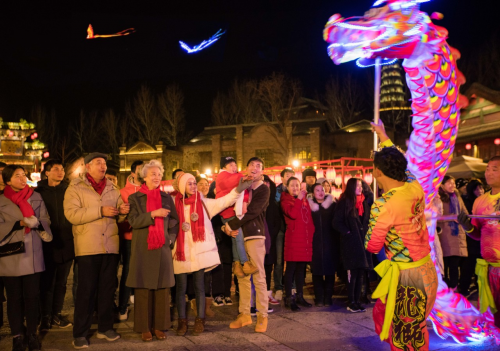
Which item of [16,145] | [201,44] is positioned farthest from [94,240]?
[16,145]

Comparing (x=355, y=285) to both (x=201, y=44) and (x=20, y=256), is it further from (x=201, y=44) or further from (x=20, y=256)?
(x=201, y=44)

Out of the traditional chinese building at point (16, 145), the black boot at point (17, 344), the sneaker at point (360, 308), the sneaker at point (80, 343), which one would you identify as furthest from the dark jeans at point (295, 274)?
the traditional chinese building at point (16, 145)

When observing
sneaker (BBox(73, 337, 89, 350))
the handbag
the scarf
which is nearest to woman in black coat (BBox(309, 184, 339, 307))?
the scarf

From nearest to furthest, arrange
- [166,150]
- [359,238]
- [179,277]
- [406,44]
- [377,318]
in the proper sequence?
[377,318] < [406,44] < [179,277] < [359,238] < [166,150]

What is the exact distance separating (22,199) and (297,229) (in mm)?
3726

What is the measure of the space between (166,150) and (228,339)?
35.3 m

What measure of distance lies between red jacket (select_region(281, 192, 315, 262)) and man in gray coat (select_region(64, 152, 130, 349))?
2.55m

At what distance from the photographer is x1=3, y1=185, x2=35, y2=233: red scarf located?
4.36 m

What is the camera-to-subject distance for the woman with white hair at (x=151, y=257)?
14.8 feet

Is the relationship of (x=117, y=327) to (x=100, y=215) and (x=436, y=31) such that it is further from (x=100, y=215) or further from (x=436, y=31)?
(x=436, y=31)

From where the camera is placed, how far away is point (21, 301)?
4.33 meters

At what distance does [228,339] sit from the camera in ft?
15.0

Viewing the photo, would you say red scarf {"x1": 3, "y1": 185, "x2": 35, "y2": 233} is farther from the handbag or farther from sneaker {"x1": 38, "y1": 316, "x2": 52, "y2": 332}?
sneaker {"x1": 38, "y1": 316, "x2": 52, "y2": 332}

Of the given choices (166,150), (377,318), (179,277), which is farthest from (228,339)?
(166,150)
